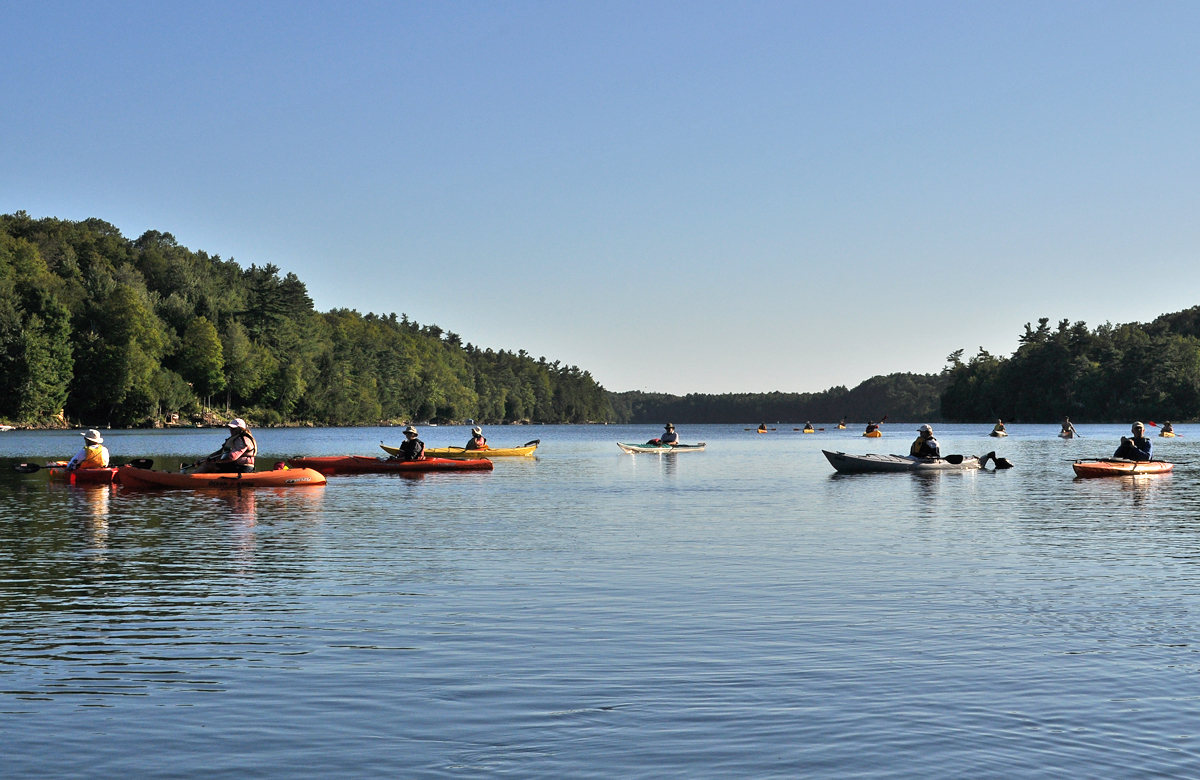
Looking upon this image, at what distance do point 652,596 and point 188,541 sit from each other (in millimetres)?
10500

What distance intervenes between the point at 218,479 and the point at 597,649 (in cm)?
2477

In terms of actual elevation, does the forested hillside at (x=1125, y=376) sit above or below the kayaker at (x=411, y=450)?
above

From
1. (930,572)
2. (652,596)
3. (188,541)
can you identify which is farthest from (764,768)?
(188,541)

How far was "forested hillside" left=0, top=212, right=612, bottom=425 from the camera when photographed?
109 metres

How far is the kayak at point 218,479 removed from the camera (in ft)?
108

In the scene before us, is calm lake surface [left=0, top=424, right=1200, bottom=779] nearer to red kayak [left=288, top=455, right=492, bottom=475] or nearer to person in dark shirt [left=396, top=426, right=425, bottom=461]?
red kayak [left=288, top=455, right=492, bottom=475]

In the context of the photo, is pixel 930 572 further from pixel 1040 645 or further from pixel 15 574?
pixel 15 574

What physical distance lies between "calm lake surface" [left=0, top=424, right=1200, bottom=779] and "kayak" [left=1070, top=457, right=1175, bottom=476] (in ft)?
51.1

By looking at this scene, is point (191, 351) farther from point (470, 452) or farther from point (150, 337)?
point (470, 452)

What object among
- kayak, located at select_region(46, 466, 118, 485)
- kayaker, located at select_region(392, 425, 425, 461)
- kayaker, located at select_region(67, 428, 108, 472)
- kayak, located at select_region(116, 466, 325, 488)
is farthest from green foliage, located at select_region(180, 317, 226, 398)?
kayak, located at select_region(116, 466, 325, 488)

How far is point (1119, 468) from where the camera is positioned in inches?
1549

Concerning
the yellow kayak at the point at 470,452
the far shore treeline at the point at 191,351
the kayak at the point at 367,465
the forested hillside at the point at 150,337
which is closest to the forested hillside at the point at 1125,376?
the far shore treeline at the point at 191,351

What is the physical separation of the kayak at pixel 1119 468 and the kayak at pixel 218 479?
26515 mm

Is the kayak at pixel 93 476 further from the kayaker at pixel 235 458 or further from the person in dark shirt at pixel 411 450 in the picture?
the person in dark shirt at pixel 411 450
